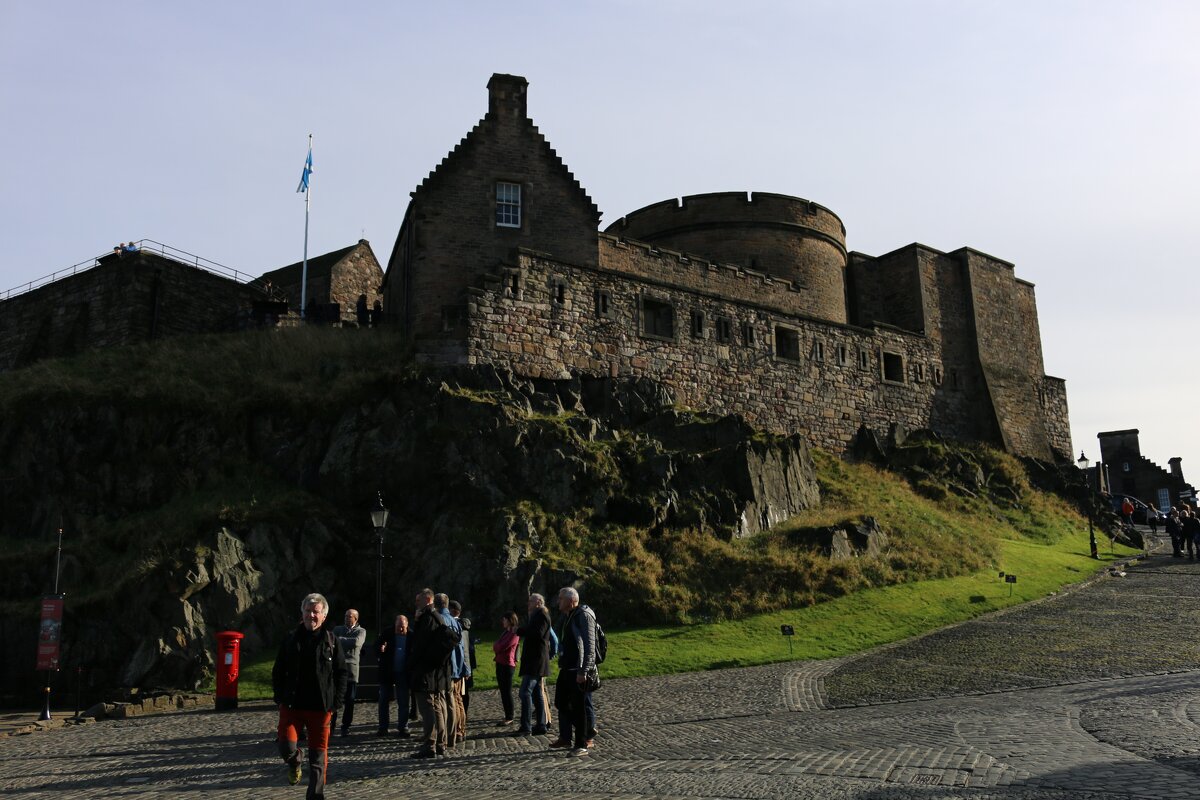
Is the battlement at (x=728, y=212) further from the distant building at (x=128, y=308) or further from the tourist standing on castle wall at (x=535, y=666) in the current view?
the tourist standing on castle wall at (x=535, y=666)

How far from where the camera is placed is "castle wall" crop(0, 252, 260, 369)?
103 feet

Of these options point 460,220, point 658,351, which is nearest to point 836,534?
point 658,351

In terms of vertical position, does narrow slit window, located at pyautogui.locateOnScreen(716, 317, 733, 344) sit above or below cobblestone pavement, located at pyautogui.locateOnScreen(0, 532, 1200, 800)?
above

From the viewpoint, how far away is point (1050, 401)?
144 feet

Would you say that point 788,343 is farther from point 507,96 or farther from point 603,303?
point 507,96

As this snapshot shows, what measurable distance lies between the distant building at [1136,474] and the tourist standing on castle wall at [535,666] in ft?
227

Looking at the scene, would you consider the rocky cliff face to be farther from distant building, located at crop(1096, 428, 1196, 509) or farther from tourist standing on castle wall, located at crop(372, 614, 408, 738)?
distant building, located at crop(1096, 428, 1196, 509)

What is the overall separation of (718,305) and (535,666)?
21.9m

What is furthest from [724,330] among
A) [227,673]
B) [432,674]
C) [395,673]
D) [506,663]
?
[432,674]

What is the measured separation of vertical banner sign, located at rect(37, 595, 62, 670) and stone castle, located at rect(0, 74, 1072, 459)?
1120cm

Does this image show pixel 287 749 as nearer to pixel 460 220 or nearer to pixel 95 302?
pixel 460 220

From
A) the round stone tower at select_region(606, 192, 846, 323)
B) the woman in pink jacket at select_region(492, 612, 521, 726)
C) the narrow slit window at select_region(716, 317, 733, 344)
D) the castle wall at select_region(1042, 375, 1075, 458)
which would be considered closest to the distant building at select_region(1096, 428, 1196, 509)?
the castle wall at select_region(1042, 375, 1075, 458)

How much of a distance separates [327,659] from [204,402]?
61.1 ft

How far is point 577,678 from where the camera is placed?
10781 millimetres
